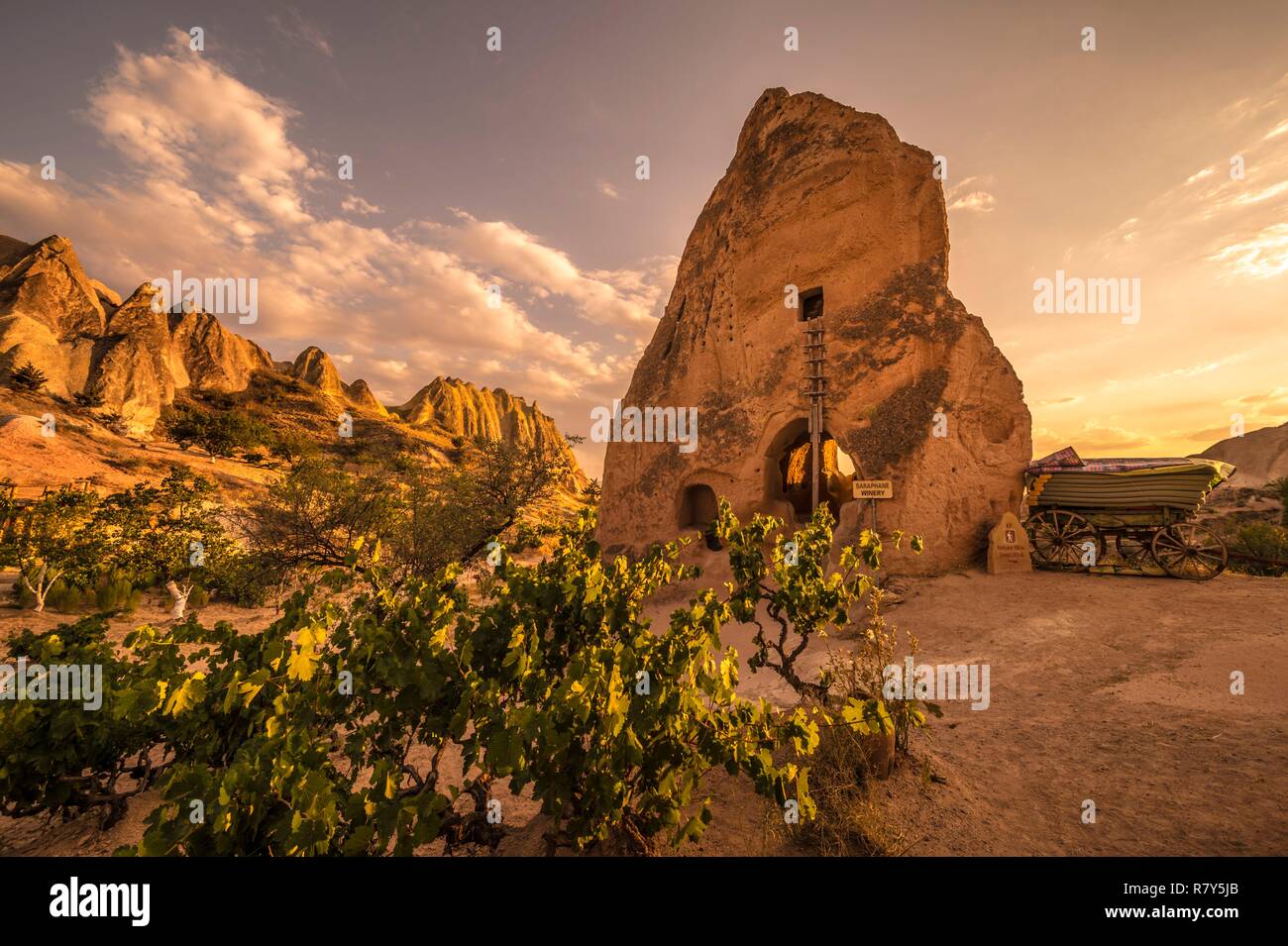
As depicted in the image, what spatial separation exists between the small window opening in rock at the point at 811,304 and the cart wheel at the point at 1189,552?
31.5 feet

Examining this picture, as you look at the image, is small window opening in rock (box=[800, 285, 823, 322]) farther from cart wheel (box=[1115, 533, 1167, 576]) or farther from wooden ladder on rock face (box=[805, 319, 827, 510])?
cart wheel (box=[1115, 533, 1167, 576])

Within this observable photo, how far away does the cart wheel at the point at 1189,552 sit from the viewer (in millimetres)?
10430

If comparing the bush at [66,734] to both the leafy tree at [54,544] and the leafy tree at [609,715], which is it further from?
the leafy tree at [54,544]

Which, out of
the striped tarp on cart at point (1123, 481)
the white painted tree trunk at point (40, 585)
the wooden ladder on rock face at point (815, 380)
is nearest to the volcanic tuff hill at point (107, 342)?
the wooden ladder on rock face at point (815, 380)

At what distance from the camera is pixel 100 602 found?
14.4m

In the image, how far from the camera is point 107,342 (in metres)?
46.5

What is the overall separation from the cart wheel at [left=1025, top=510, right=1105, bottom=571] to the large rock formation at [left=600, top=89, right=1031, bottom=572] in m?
0.84

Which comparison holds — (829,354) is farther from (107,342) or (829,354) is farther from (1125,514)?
(107,342)

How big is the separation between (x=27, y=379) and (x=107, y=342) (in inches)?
458

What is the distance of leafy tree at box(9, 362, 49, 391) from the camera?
36.8 meters

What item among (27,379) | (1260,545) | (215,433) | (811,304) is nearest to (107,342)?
(27,379)

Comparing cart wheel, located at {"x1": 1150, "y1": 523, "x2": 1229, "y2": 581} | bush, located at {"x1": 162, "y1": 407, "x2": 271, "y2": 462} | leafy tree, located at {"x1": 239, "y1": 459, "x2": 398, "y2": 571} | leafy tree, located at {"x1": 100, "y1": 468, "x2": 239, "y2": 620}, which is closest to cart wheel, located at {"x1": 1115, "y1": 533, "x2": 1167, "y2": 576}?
cart wheel, located at {"x1": 1150, "y1": 523, "x2": 1229, "y2": 581}
